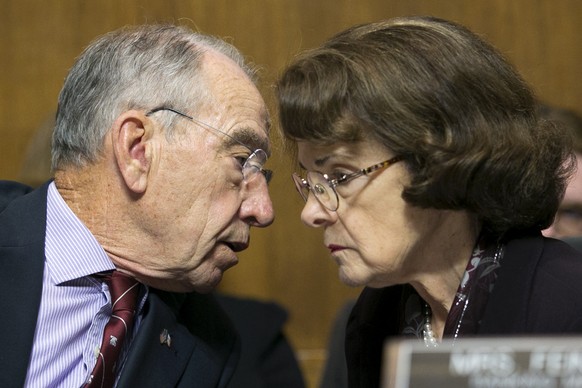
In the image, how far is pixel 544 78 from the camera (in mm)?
3600

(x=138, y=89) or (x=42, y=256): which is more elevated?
(x=138, y=89)

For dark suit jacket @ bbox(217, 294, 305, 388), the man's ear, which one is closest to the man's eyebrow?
the man's ear

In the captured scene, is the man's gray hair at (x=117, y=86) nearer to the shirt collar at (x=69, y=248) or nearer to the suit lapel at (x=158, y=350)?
the shirt collar at (x=69, y=248)

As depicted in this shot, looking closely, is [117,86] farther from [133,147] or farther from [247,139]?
[247,139]

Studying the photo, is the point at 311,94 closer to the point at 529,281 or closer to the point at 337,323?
the point at 529,281

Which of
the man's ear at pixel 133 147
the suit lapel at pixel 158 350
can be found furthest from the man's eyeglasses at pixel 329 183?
A: the suit lapel at pixel 158 350

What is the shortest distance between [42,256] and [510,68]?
39.0 inches

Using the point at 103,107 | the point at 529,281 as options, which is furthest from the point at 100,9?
the point at 529,281

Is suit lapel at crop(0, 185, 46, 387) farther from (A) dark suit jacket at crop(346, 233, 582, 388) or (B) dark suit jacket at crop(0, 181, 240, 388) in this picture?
(A) dark suit jacket at crop(346, 233, 582, 388)

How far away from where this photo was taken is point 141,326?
2266 mm

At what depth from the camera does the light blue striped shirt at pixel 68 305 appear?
2.12m

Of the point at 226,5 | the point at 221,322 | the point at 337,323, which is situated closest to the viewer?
the point at 221,322

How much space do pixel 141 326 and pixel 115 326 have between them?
0.30 feet

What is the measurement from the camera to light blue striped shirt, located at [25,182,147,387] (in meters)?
2.12
